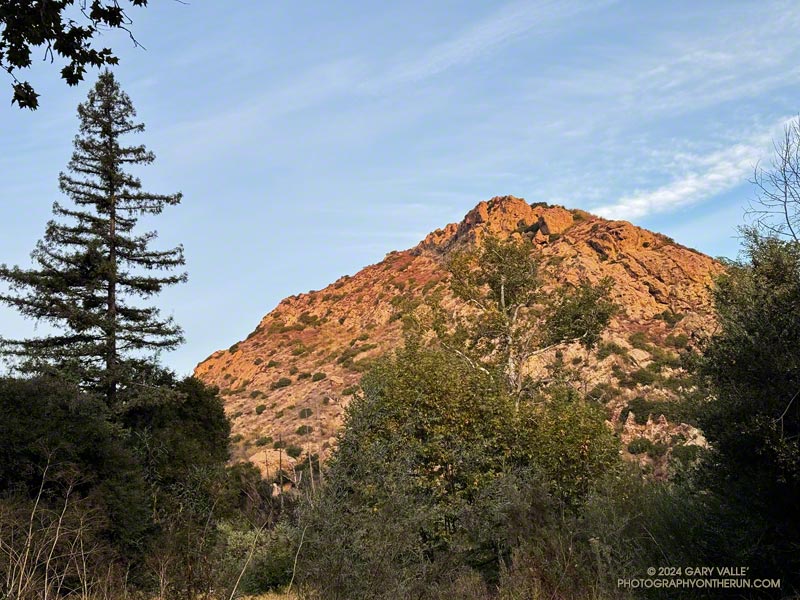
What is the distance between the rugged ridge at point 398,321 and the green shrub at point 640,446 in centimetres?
218

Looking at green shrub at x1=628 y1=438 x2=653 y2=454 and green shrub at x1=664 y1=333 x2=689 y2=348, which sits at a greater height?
green shrub at x1=664 y1=333 x2=689 y2=348

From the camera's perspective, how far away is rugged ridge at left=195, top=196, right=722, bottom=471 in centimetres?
4444

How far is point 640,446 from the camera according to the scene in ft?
114

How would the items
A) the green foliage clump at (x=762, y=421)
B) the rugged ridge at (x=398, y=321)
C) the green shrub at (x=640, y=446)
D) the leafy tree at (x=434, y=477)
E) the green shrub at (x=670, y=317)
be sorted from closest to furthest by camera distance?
1. the leafy tree at (x=434, y=477)
2. the green foliage clump at (x=762, y=421)
3. the green shrub at (x=640, y=446)
4. the rugged ridge at (x=398, y=321)
5. the green shrub at (x=670, y=317)

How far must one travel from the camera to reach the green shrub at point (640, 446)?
34562 mm

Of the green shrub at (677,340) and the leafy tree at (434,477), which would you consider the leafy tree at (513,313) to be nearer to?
the leafy tree at (434,477)

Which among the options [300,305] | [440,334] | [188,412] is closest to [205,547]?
[440,334]

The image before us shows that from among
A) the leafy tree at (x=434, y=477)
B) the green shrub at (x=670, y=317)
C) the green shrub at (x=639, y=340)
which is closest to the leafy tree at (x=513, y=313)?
the leafy tree at (x=434, y=477)

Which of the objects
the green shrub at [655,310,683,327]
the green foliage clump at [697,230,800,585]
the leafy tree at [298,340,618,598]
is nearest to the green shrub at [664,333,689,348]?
the green shrub at [655,310,683,327]

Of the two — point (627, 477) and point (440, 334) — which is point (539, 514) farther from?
point (440, 334)

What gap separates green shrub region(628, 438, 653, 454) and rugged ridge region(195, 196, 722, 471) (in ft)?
7.17

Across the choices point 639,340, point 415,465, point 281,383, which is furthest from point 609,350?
point 415,465

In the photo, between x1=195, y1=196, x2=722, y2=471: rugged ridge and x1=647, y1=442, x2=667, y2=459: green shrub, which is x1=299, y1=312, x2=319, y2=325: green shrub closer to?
x1=195, y1=196, x2=722, y2=471: rugged ridge

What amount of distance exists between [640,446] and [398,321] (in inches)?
1181
